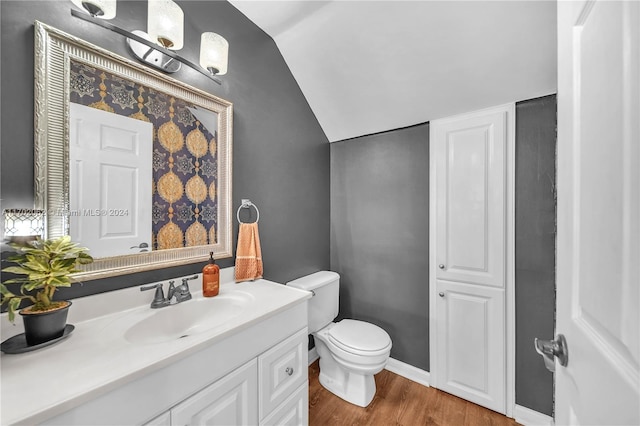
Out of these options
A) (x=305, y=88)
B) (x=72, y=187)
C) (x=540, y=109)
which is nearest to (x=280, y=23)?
(x=305, y=88)

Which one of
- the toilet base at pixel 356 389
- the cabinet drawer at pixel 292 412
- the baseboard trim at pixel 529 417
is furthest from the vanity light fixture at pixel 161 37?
the baseboard trim at pixel 529 417

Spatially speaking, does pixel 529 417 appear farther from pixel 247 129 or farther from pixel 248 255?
pixel 247 129

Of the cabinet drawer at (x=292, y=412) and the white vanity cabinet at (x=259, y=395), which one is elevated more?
the white vanity cabinet at (x=259, y=395)

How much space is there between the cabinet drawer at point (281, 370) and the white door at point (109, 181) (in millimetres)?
755

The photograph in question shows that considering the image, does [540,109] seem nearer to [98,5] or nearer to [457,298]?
[457,298]

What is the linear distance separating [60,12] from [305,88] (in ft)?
4.49

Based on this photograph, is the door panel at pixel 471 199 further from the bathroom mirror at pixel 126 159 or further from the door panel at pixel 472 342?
the bathroom mirror at pixel 126 159

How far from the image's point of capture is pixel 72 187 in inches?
36.5

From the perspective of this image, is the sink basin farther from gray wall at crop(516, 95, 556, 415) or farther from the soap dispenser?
gray wall at crop(516, 95, 556, 415)

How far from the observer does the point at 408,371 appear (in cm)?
193

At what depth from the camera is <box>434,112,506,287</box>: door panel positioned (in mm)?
1582

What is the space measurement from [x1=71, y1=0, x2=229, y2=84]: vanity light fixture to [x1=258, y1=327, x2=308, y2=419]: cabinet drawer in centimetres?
137

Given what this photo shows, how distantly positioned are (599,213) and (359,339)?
1.50 meters

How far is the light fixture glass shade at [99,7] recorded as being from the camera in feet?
2.89
